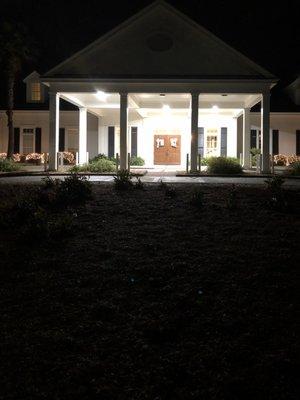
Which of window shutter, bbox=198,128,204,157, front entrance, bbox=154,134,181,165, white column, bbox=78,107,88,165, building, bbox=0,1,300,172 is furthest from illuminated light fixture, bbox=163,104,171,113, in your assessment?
white column, bbox=78,107,88,165

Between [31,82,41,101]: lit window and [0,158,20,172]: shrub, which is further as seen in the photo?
[31,82,41,101]: lit window

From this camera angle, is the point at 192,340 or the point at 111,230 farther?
the point at 111,230

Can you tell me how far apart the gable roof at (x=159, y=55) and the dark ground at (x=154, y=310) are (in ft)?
43.2

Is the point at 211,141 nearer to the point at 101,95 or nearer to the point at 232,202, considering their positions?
the point at 101,95

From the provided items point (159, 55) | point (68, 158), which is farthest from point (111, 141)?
point (159, 55)

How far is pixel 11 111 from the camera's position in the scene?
1123 inches

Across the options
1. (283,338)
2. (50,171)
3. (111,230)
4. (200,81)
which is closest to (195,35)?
(200,81)

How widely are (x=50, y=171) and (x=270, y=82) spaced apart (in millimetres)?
10087

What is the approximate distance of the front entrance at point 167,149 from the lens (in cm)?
2942

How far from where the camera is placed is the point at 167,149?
29.5 meters

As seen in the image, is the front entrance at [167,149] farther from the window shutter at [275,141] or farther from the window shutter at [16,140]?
the window shutter at [16,140]

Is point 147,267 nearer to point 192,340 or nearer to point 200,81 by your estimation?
point 192,340

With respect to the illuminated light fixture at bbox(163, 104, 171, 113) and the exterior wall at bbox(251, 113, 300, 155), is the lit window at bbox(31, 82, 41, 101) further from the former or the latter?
the exterior wall at bbox(251, 113, 300, 155)

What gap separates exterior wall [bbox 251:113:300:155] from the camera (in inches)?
1158
